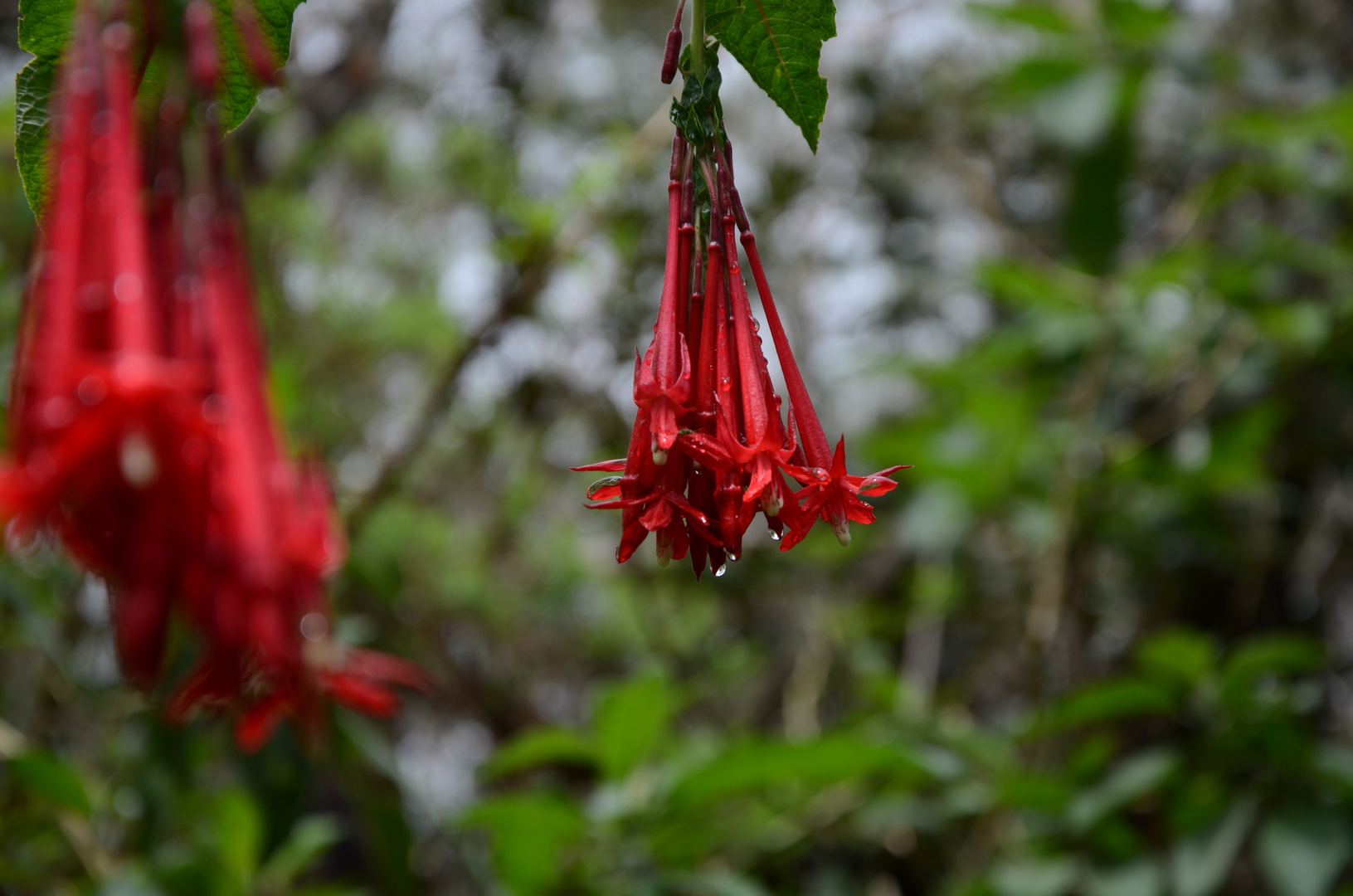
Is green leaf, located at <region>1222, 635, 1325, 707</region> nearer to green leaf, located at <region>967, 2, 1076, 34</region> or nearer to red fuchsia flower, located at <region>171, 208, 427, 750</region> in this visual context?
green leaf, located at <region>967, 2, 1076, 34</region>

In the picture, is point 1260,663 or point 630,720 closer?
point 630,720

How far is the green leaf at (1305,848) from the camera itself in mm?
1635

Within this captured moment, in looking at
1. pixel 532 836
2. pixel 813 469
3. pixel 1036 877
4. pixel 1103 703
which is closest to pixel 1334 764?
pixel 1103 703

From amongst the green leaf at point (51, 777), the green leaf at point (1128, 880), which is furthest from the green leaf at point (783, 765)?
the green leaf at point (51, 777)

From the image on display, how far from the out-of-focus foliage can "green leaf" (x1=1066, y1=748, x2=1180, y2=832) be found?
0.02 m

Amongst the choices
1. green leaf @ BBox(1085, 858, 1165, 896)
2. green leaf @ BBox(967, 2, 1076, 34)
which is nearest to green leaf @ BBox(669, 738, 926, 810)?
green leaf @ BBox(1085, 858, 1165, 896)

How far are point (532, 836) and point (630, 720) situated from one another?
0.80 ft

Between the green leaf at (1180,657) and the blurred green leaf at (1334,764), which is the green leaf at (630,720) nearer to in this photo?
the green leaf at (1180,657)

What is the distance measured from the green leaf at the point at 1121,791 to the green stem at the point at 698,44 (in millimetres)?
1622

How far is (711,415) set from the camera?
2.25 ft

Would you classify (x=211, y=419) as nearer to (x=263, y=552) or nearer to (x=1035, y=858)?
(x=263, y=552)

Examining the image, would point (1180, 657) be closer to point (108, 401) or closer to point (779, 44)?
point (779, 44)

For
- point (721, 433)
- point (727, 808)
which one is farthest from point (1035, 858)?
point (721, 433)

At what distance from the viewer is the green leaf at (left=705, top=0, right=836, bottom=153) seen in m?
0.66
